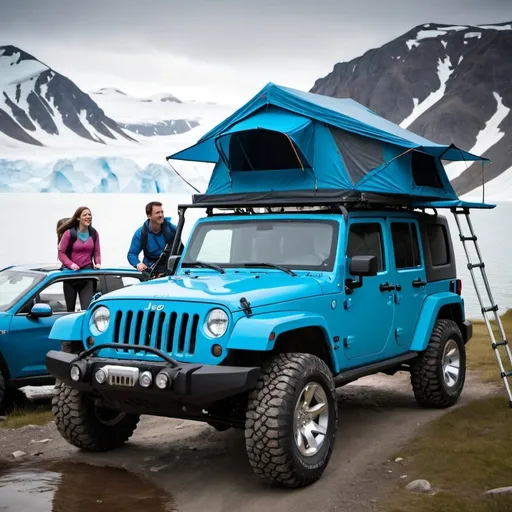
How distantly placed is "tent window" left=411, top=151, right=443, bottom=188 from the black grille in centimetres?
384

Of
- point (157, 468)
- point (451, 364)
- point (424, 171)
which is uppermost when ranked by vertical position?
point (424, 171)

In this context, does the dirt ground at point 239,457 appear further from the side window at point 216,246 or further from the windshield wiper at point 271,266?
the side window at point 216,246

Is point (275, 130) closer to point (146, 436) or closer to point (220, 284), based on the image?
point (220, 284)

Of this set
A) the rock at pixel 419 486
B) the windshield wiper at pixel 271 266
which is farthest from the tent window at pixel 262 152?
the rock at pixel 419 486

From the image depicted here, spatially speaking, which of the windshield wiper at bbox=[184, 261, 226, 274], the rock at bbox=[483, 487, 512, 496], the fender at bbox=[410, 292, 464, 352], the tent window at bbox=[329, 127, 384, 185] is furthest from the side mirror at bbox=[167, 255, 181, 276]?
the rock at bbox=[483, 487, 512, 496]

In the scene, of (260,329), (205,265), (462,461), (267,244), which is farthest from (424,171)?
(260,329)

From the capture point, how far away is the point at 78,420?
261 inches

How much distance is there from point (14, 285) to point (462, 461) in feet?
18.1

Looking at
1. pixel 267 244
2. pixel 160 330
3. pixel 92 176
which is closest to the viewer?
pixel 160 330

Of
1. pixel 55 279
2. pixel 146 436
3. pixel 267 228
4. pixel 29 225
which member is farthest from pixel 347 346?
pixel 29 225

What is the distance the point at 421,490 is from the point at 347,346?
1.57m

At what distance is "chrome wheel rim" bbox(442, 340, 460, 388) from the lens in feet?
28.1

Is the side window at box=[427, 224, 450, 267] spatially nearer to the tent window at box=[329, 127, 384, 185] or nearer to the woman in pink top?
the tent window at box=[329, 127, 384, 185]

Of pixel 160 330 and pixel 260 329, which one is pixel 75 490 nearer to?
pixel 160 330
